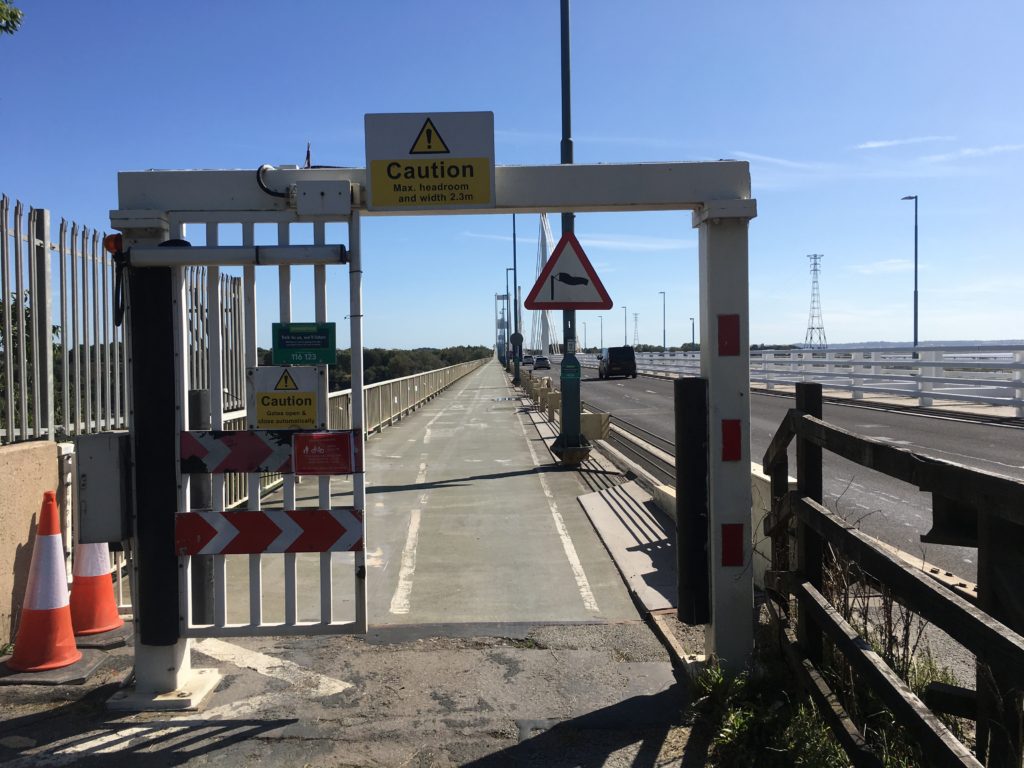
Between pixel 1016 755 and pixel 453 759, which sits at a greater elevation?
pixel 1016 755

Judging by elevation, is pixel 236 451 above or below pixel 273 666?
above

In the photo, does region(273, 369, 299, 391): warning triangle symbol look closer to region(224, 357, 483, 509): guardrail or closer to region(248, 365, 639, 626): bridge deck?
region(248, 365, 639, 626): bridge deck

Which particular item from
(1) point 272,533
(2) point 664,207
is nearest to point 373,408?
(1) point 272,533

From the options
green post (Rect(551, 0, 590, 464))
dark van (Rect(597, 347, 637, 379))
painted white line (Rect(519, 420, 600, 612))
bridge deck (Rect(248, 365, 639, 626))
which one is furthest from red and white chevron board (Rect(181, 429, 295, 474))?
dark van (Rect(597, 347, 637, 379))

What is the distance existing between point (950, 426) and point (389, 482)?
38.4 ft

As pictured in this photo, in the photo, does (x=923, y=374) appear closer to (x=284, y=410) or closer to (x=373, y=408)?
(x=373, y=408)

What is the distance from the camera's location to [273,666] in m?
4.71

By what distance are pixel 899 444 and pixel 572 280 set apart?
28.2 ft

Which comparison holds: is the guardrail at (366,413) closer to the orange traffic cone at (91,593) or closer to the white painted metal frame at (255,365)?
the orange traffic cone at (91,593)

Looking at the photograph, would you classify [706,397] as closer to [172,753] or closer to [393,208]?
[393,208]

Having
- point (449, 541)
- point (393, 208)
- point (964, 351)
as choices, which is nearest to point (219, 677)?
point (393, 208)

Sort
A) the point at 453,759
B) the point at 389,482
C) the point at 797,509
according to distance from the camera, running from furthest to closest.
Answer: the point at 389,482, the point at 797,509, the point at 453,759

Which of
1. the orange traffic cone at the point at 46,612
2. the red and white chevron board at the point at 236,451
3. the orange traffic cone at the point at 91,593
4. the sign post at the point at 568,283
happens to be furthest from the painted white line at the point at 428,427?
the red and white chevron board at the point at 236,451

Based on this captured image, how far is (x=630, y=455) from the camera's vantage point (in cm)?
1385
